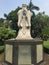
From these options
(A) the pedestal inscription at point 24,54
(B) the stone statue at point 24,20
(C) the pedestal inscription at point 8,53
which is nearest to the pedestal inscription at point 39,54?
(A) the pedestal inscription at point 24,54

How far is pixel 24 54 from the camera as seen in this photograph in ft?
39.8

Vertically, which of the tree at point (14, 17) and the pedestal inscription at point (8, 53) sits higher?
the tree at point (14, 17)

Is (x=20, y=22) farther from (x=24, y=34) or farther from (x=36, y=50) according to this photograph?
(x=36, y=50)

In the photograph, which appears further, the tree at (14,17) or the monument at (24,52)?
the tree at (14,17)

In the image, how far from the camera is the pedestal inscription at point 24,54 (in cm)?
1204

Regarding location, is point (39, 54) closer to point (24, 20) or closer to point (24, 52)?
point (24, 52)

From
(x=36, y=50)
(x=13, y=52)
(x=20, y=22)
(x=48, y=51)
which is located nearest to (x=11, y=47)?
(x=13, y=52)

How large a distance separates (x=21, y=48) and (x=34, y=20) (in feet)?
105

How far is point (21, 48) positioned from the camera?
12.1 meters

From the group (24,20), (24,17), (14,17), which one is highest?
(24,17)

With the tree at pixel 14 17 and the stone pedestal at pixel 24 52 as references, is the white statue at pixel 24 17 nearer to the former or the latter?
the stone pedestal at pixel 24 52

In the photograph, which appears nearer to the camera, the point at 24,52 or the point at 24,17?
the point at 24,52

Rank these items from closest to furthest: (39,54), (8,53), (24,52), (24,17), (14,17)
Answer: (24,52)
(39,54)
(8,53)
(24,17)
(14,17)

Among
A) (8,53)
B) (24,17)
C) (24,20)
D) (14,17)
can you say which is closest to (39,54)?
(8,53)
